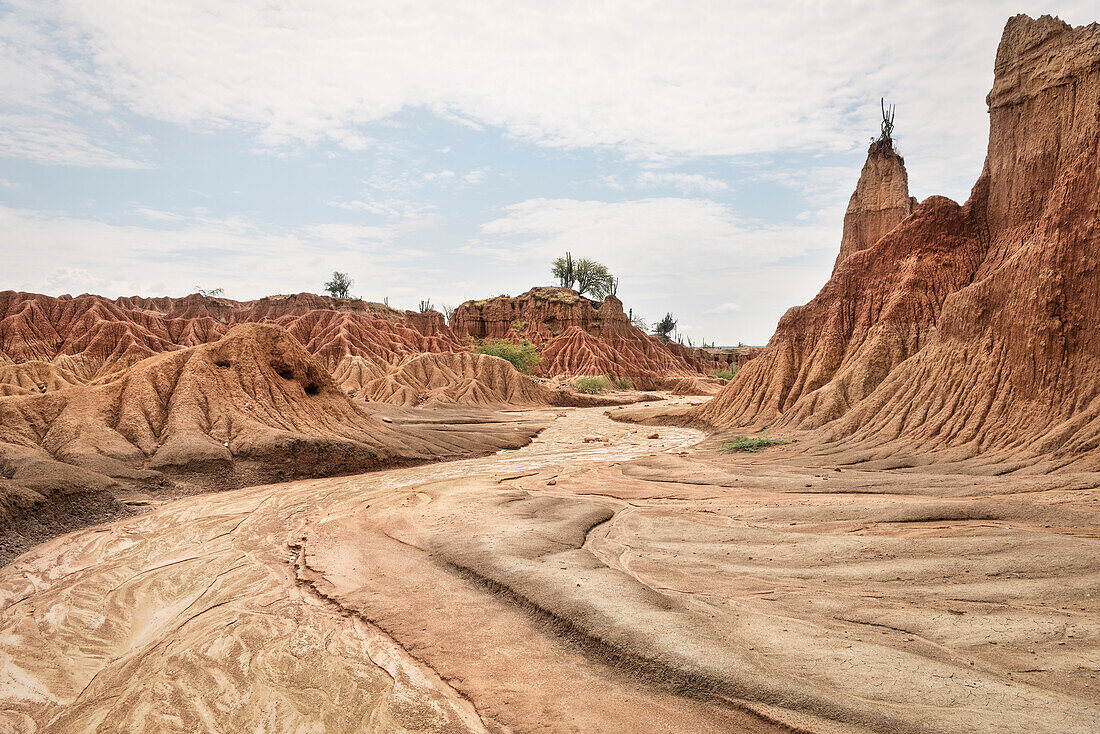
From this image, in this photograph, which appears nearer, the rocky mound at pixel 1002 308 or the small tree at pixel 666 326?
the rocky mound at pixel 1002 308

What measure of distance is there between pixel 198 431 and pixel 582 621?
12.6m

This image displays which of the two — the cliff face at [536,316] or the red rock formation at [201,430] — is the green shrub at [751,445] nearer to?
the red rock formation at [201,430]

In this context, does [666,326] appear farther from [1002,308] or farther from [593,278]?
[1002,308]

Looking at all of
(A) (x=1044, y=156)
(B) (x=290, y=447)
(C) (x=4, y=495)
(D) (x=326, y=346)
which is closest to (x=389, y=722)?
(C) (x=4, y=495)

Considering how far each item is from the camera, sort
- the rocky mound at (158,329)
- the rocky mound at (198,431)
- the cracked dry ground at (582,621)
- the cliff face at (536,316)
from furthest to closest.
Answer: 1. the cliff face at (536,316)
2. the rocky mound at (158,329)
3. the rocky mound at (198,431)
4. the cracked dry ground at (582,621)

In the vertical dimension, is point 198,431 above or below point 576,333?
below

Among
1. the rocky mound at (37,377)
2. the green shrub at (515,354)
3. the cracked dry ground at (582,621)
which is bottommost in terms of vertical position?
the cracked dry ground at (582,621)

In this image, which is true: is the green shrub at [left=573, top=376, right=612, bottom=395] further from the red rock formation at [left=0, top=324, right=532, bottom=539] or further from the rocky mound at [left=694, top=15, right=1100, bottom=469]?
the red rock formation at [left=0, top=324, right=532, bottom=539]

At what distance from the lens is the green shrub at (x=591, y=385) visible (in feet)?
166

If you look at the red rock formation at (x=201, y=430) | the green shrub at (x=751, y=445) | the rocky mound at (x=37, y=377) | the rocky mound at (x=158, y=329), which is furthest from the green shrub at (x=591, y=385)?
the rocky mound at (x=37, y=377)

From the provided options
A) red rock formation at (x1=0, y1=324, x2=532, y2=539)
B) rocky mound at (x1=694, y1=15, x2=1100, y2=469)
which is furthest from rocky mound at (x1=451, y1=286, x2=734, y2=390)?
red rock formation at (x1=0, y1=324, x2=532, y2=539)

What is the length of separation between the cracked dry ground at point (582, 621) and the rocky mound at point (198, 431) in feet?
8.15

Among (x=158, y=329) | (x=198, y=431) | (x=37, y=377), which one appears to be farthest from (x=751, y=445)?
(x=158, y=329)

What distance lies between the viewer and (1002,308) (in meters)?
12.4
